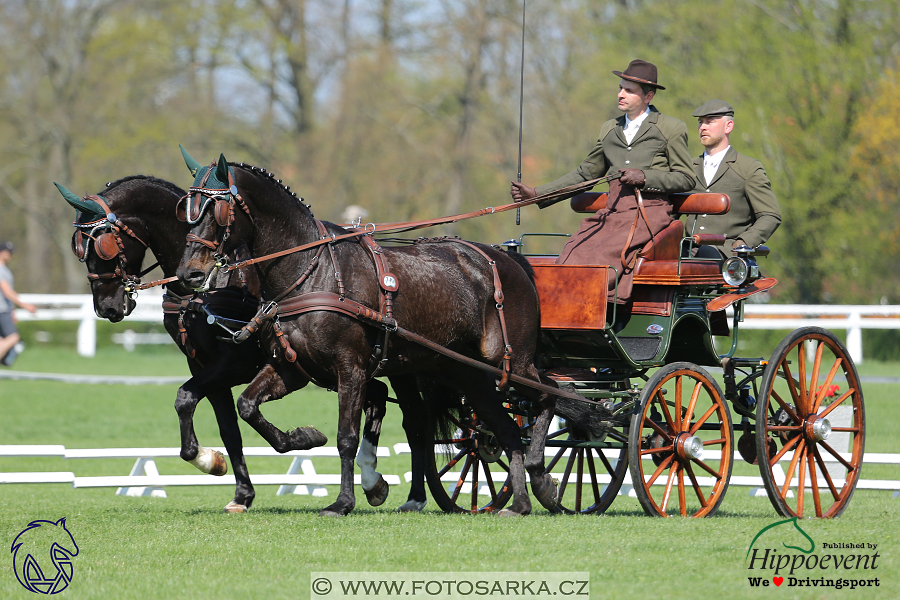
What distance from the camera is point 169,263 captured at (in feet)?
26.1

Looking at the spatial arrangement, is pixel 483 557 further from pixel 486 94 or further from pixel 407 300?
pixel 486 94

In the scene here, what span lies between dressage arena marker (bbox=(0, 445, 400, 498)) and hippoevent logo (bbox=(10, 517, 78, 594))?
76.1 inches

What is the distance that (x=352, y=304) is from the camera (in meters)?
6.96

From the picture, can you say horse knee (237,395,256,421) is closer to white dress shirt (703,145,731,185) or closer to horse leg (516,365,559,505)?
horse leg (516,365,559,505)

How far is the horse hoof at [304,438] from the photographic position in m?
7.46

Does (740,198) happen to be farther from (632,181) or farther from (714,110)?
(632,181)

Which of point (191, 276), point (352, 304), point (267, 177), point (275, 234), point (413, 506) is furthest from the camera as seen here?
point (413, 506)

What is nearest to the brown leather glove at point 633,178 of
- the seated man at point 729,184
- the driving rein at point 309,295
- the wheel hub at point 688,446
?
the seated man at point 729,184

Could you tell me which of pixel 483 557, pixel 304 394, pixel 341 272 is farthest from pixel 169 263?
pixel 304 394

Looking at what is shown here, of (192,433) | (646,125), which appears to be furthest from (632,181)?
(192,433)

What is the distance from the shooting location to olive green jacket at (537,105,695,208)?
7.71m

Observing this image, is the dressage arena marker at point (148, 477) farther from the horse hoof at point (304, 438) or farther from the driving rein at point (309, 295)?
the driving rein at point (309, 295)

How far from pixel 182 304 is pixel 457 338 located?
1.85 metres

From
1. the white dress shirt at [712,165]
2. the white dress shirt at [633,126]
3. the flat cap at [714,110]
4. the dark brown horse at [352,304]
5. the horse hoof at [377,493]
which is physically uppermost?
the flat cap at [714,110]
